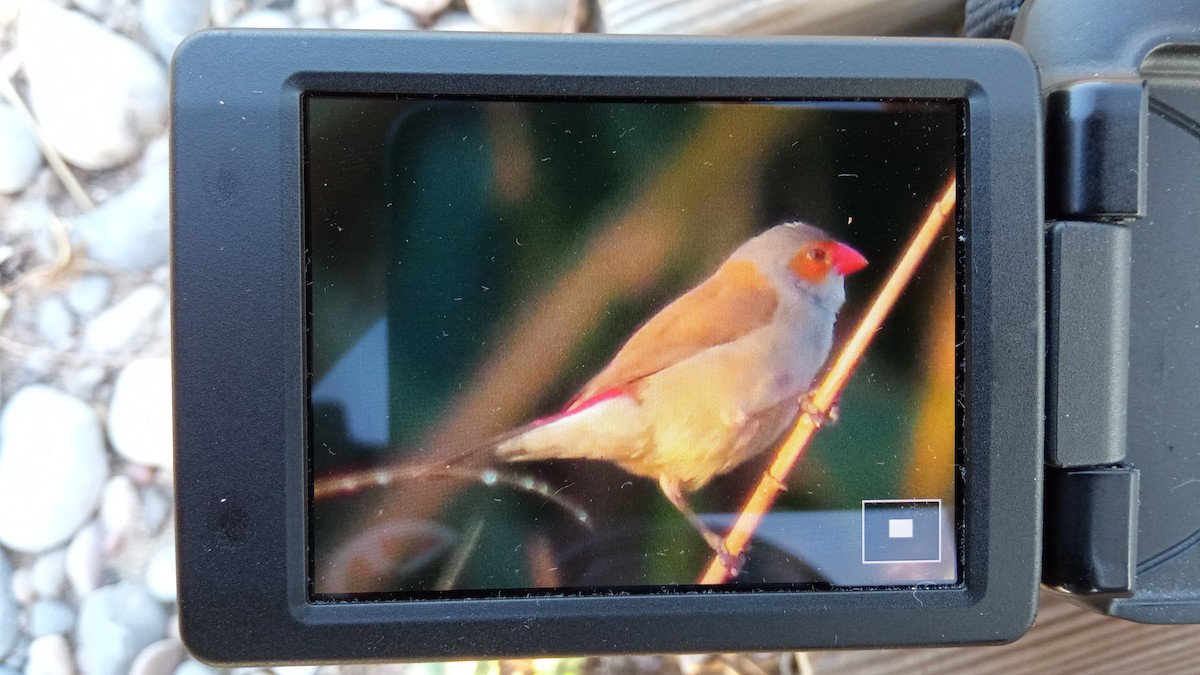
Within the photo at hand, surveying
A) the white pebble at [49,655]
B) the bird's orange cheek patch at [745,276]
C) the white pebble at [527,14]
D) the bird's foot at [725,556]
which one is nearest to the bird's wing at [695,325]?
the bird's orange cheek patch at [745,276]

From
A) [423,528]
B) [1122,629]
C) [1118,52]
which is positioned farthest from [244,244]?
[1122,629]

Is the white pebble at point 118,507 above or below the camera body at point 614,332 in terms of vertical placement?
below

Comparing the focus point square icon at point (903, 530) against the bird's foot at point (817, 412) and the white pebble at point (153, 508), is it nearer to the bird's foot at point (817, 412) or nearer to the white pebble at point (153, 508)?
the bird's foot at point (817, 412)

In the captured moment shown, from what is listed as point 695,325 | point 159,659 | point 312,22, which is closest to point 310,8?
point 312,22

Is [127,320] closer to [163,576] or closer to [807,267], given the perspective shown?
[163,576]

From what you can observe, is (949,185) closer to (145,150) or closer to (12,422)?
(145,150)

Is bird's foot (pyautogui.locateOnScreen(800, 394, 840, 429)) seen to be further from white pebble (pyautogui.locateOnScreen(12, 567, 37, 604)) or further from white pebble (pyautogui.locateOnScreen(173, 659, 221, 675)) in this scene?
white pebble (pyautogui.locateOnScreen(12, 567, 37, 604))

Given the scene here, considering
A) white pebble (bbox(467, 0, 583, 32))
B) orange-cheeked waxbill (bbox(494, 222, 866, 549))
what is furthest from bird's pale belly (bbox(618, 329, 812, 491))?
white pebble (bbox(467, 0, 583, 32))
